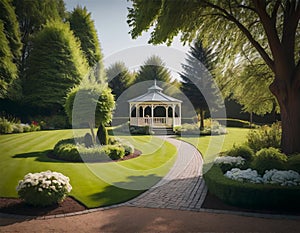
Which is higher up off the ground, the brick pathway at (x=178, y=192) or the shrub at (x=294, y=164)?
the shrub at (x=294, y=164)

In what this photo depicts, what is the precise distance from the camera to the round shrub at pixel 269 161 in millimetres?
5945

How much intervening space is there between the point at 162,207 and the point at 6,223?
303cm

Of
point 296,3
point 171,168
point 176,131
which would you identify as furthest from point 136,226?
point 176,131

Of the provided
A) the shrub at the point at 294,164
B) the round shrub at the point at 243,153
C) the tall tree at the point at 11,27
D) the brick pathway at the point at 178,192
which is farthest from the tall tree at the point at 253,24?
the tall tree at the point at 11,27

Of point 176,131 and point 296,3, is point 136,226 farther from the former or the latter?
point 176,131

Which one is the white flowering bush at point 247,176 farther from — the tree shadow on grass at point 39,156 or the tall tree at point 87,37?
the tall tree at point 87,37

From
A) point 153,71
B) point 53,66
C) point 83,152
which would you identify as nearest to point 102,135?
point 83,152

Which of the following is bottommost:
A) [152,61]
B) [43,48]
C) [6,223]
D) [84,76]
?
[6,223]

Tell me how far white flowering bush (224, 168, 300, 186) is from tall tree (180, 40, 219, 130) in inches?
590

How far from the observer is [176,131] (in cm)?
1773

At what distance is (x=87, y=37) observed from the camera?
37.0 feet

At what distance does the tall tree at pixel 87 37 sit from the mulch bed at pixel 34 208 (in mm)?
7249

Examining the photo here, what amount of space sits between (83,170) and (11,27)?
194 inches

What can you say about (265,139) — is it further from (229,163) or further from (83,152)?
(83,152)
